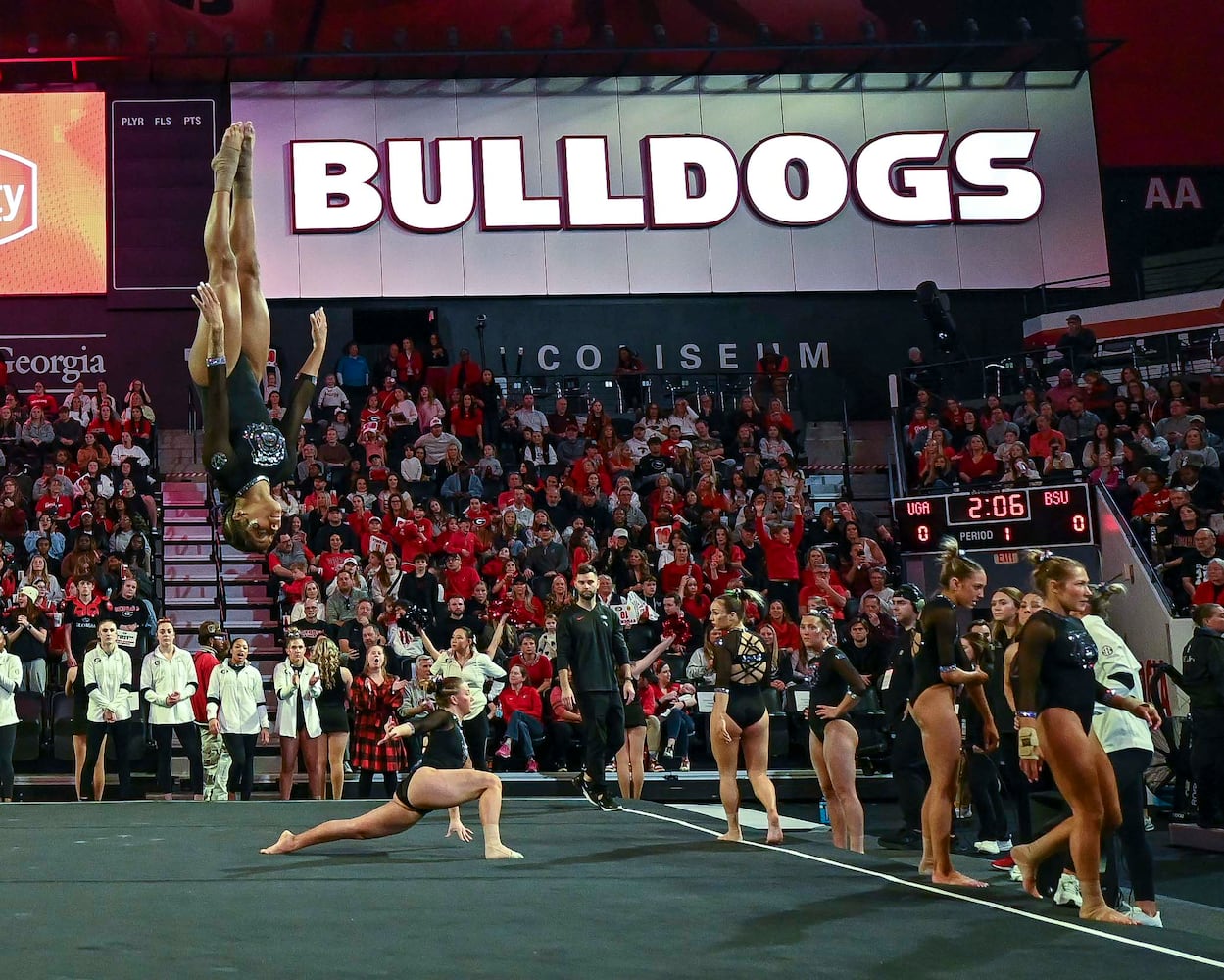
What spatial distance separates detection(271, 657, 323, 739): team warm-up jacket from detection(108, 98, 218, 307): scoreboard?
10.2 metres

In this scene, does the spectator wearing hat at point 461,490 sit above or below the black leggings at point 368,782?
above

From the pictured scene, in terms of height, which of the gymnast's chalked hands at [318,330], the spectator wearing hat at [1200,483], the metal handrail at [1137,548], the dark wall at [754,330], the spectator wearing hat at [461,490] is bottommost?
the metal handrail at [1137,548]

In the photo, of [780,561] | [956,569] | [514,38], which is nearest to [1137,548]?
[780,561]

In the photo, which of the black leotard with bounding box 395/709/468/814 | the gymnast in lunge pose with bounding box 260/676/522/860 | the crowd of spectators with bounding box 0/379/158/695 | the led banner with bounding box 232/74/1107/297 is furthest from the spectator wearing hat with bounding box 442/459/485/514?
the gymnast in lunge pose with bounding box 260/676/522/860

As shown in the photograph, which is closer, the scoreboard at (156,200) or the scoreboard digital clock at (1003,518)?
the scoreboard digital clock at (1003,518)

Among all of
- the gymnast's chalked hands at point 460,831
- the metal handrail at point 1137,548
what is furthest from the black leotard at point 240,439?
the metal handrail at point 1137,548

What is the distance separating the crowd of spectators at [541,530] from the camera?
44.9 feet

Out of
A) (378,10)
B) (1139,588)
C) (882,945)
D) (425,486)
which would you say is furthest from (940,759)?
(378,10)

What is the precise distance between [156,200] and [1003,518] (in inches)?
520

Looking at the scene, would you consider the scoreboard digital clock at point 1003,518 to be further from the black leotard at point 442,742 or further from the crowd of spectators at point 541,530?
the black leotard at point 442,742

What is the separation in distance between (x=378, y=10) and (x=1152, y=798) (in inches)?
625

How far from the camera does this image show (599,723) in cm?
1025

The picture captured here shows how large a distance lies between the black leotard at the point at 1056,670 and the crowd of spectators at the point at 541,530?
5738 mm

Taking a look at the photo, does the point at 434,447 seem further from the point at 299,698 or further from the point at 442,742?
the point at 442,742
